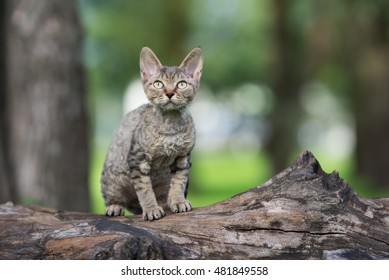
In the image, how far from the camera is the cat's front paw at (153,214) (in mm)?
4382

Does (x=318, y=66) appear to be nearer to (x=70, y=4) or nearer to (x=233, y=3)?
(x=233, y=3)

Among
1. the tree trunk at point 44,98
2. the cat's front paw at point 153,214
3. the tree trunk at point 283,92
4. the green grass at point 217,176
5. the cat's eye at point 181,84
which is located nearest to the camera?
the cat's eye at point 181,84

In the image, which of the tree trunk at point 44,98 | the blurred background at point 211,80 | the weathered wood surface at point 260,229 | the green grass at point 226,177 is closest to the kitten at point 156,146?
the weathered wood surface at point 260,229

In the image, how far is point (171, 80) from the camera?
4207 millimetres

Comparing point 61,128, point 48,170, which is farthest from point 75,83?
point 48,170

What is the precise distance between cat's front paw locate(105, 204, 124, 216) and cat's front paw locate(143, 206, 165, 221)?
0.48 m

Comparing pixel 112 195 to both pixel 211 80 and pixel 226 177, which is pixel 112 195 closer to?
pixel 211 80

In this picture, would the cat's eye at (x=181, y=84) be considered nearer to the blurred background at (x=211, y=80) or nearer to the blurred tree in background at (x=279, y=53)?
the blurred background at (x=211, y=80)

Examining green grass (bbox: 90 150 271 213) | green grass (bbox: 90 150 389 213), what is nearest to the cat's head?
green grass (bbox: 90 150 389 213)

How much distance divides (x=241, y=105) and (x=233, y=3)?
3.30 metres

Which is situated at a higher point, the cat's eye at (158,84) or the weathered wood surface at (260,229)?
the cat's eye at (158,84)

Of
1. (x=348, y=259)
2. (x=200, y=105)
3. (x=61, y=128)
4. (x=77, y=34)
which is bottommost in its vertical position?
(x=348, y=259)

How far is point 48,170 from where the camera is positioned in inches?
301

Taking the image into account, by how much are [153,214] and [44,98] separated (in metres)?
3.74
